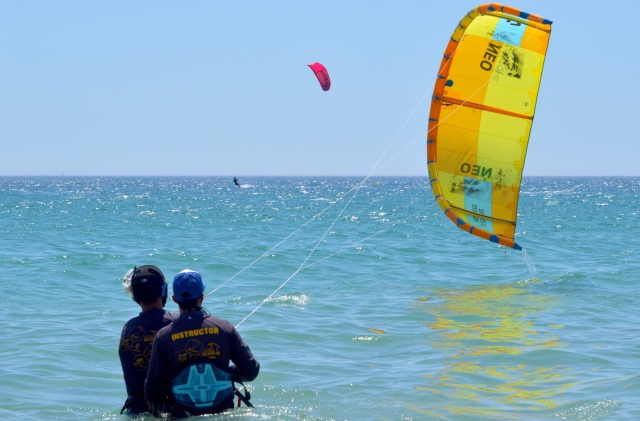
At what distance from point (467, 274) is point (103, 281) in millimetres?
7551

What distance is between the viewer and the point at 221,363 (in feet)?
15.8

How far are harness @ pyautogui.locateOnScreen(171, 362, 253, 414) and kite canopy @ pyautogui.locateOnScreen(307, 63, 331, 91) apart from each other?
14.2 metres

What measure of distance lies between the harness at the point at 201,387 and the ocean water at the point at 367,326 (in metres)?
0.16

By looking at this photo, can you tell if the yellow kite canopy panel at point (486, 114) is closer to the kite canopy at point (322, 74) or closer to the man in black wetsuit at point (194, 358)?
the kite canopy at point (322, 74)

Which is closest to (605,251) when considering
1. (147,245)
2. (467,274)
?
(467,274)

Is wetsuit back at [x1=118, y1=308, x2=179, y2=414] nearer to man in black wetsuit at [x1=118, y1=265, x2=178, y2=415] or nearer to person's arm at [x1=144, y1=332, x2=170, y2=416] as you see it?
man in black wetsuit at [x1=118, y1=265, x2=178, y2=415]

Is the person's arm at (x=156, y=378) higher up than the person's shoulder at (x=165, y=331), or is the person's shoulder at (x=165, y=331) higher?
the person's shoulder at (x=165, y=331)

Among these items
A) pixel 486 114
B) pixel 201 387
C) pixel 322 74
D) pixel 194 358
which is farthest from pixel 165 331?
pixel 322 74

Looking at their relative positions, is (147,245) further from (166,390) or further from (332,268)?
(166,390)

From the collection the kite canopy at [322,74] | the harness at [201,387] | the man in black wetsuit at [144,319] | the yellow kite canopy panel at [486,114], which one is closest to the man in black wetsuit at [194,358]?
the harness at [201,387]

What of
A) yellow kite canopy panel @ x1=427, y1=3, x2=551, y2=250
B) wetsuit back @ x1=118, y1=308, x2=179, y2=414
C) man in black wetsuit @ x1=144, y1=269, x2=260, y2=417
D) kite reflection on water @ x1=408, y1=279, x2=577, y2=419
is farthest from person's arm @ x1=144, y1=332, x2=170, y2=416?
yellow kite canopy panel @ x1=427, y1=3, x2=551, y2=250

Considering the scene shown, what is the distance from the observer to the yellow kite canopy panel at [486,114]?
12.1 m

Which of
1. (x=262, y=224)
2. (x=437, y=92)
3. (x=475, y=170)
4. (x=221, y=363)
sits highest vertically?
(x=437, y=92)

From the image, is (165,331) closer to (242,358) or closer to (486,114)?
(242,358)
